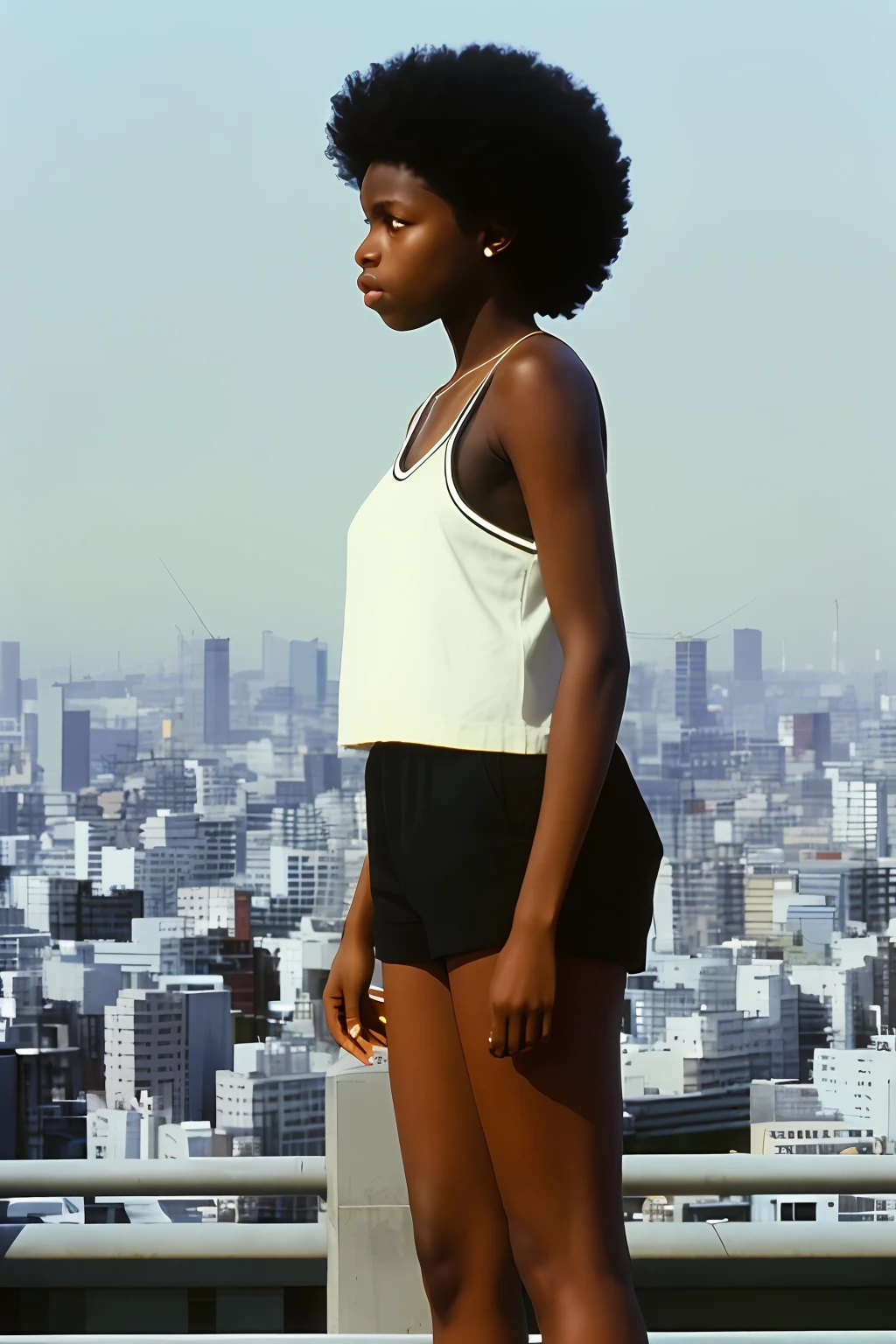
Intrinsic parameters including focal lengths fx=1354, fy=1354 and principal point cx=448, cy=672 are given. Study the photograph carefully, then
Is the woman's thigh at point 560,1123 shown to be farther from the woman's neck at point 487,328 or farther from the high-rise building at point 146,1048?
the high-rise building at point 146,1048

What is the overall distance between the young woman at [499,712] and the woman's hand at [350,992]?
4.4 inches

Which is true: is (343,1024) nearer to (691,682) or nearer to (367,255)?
(367,255)

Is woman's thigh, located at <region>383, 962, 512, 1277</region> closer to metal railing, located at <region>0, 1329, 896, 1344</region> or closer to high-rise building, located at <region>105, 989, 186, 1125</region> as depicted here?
metal railing, located at <region>0, 1329, 896, 1344</region>

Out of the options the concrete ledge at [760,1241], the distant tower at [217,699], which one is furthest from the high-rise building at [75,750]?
the concrete ledge at [760,1241]

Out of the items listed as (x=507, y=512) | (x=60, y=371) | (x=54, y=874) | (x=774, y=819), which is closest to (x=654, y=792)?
(x=774, y=819)

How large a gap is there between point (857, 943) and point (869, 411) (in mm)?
2001

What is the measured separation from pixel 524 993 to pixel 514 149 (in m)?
0.57

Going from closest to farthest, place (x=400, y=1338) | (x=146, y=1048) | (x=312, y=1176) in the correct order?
(x=400, y=1338) < (x=312, y=1176) < (x=146, y=1048)

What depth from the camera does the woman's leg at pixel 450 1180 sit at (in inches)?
35.5

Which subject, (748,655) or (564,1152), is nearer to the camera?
(564,1152)

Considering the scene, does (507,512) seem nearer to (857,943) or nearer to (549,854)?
(549,854)

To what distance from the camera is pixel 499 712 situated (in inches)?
34.5

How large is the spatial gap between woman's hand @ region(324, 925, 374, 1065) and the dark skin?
115mm

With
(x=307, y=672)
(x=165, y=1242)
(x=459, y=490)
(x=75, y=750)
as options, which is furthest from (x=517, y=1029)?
(x=75, y=750)
